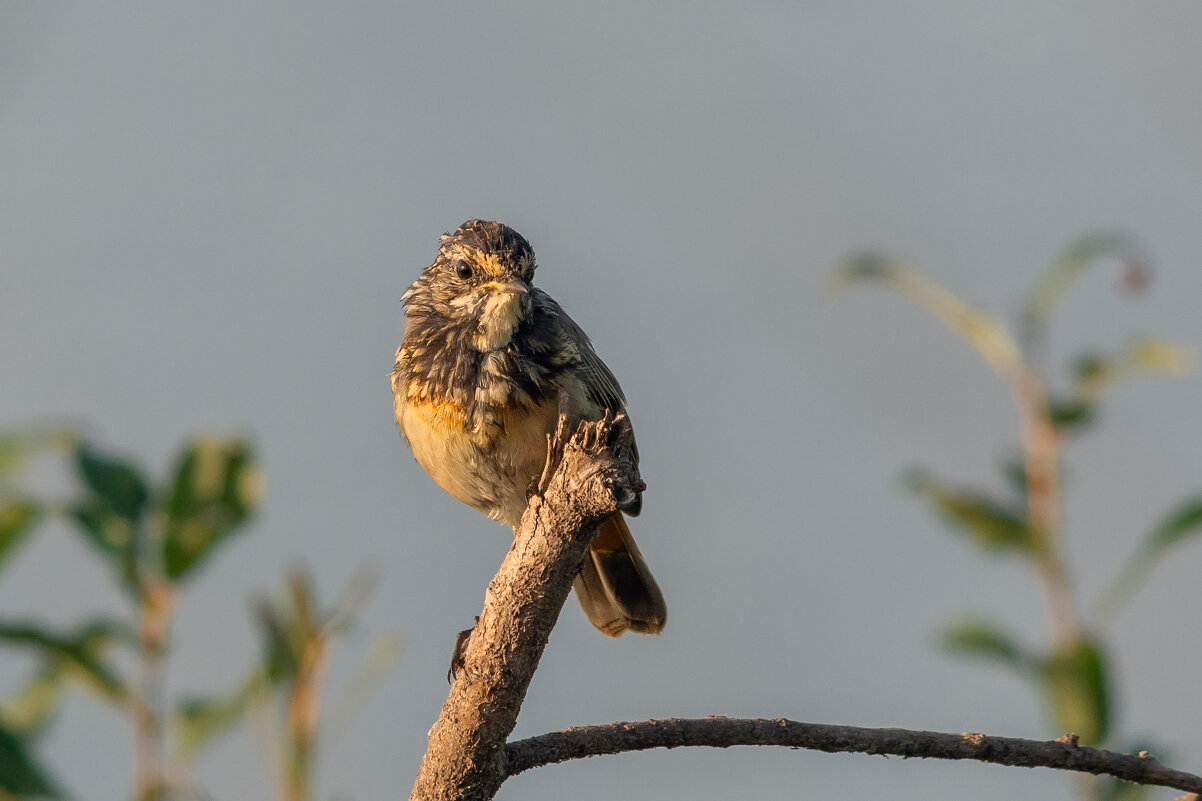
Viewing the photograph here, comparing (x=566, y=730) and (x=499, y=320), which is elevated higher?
(x=499, y=320)

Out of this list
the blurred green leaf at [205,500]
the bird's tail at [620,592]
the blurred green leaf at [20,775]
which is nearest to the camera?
the blurred green leaf at [20,775]

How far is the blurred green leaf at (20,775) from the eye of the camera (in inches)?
146

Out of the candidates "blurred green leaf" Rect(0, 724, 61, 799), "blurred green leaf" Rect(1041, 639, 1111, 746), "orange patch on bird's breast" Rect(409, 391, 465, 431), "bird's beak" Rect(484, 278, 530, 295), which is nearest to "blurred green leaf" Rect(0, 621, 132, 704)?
"blurred green leaf" Rect(0, 724, 61, 799)

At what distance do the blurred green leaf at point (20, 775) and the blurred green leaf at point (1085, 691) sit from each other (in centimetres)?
296

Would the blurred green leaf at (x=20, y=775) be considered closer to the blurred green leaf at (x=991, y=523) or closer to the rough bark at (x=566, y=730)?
the rough bark at (x=566, y=730)

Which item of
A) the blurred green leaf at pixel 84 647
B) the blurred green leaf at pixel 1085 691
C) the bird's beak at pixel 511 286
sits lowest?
the blurred green leaf at pixel 84 647

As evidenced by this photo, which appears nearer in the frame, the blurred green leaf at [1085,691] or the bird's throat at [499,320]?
the blurred green leaf at [1085,691]

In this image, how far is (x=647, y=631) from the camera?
539 cm

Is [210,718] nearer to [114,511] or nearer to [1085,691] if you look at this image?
[114,511]

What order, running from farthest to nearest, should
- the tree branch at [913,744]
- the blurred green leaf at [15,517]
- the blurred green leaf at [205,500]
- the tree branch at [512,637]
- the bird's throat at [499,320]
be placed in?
the bird's throat at [499,320], the blurred green leaf at [15,517], the blurred green leaf at [205,500], the tree branch at [512,637], the tree branch at [913,744]

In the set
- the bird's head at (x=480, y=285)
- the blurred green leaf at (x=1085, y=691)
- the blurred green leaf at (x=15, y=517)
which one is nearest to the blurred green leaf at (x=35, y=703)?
the blurred green leaf at (x=15, y=517)

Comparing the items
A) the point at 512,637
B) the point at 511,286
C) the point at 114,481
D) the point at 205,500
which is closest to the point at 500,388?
the point at 511,286

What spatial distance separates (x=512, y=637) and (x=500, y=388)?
163 cm

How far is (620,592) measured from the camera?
5418 millimetres
